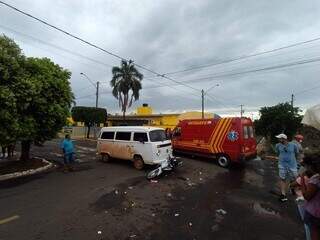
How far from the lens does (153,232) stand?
7137mm

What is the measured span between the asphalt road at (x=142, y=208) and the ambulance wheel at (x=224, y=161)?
282cm

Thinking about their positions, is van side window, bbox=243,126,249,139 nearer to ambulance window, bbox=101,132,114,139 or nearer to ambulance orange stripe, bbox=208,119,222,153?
ambulance orange stripe, bbox=208,119,222,153

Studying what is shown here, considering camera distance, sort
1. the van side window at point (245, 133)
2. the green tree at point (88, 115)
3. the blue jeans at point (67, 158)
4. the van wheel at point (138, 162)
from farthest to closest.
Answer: the green tree at point (88, 115)
the van side window at point (245, 133)
the blue jeans at point (67, 158)
the van wheel at point (138, 162)

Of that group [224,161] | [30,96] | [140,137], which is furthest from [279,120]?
[30,96]

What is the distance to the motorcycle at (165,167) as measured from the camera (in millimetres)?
13339

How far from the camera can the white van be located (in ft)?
49.6

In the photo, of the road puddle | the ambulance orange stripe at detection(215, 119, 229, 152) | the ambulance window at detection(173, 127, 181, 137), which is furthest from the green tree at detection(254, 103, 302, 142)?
the road puddle

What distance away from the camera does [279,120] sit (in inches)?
1030

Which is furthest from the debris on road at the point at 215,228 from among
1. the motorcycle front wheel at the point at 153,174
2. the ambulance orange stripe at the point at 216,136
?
the ambulance orange stripe at the point at 216,136

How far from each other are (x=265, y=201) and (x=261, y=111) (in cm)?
1886

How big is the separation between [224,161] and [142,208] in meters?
9.24

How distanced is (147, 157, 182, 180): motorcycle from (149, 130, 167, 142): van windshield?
1.05m

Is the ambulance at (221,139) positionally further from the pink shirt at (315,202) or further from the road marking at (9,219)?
the pink shirt at (315,202)

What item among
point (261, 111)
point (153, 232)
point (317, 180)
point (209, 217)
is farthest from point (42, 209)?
point (261, 111)
